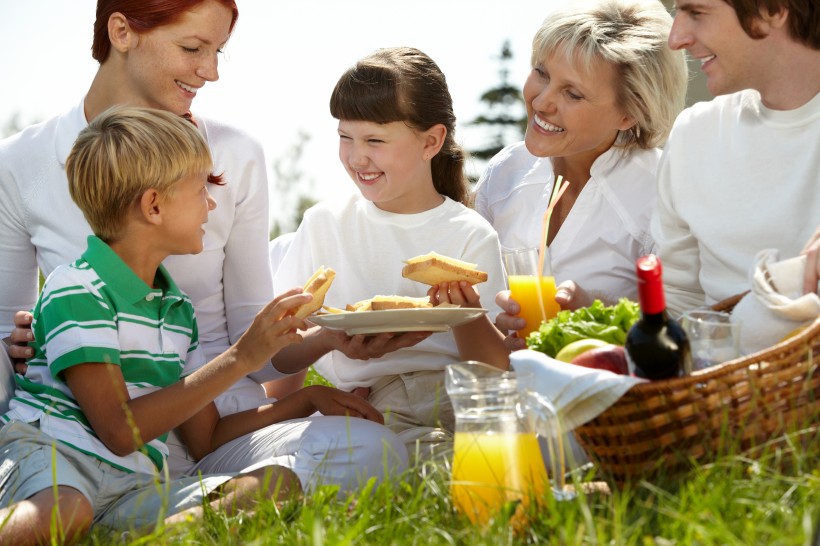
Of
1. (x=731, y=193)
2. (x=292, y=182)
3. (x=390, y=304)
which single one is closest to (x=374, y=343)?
(x=390, y=304)

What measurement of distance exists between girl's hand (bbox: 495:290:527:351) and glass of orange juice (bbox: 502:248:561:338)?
0.07ft

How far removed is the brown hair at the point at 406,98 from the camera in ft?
14.0

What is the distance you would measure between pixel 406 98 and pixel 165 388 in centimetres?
173

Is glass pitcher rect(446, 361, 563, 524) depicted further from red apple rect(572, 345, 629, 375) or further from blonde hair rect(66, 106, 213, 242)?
blonde hair rect(66, 106, 213, 242)

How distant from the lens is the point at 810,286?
2771mm

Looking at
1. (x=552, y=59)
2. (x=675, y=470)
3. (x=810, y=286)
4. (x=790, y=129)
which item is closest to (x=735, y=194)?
(x=790, y=129)

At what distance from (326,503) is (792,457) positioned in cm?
122

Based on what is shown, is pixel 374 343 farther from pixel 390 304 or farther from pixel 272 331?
pixel 272 331

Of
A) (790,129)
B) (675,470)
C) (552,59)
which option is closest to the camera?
(675,470)

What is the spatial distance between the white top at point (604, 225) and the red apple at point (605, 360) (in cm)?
152

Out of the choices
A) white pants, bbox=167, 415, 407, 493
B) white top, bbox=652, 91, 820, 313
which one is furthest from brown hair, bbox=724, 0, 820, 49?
white pants, bbox=167, 415, 407, 493

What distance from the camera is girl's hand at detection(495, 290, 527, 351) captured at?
3664 mm

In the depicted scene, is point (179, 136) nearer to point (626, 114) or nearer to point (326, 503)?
point (326, 503)

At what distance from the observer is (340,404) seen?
396cm
